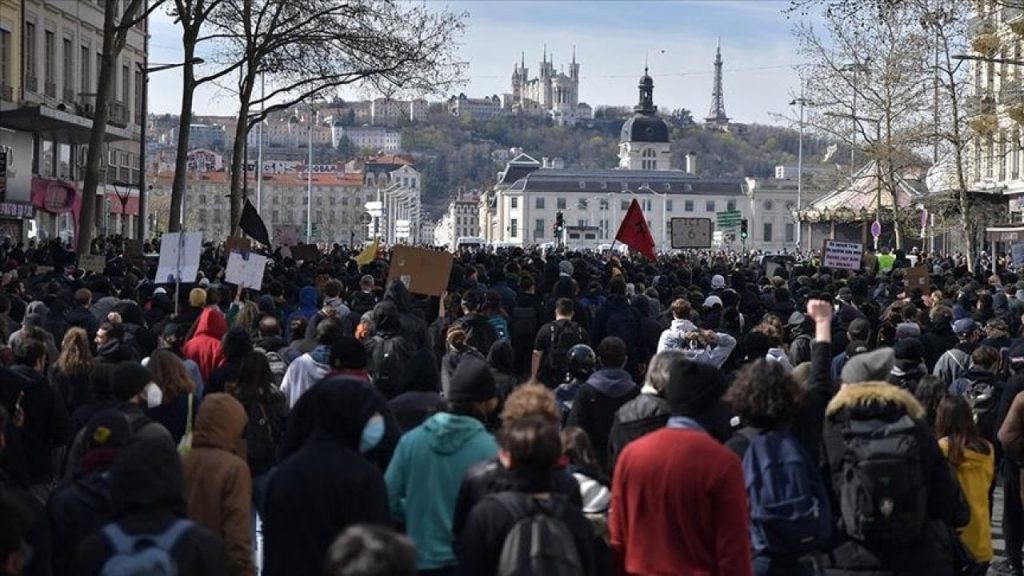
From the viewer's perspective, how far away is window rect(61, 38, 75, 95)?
4938 centimetres

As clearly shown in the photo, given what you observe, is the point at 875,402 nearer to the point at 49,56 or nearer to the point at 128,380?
the point at 128,380

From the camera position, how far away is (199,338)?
39.0ft

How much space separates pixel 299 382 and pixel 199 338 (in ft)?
4.77

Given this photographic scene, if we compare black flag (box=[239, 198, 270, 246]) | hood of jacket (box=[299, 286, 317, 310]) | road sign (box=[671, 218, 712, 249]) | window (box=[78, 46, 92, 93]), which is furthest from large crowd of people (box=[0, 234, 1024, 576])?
window (box=[78, 46, 92, 93])

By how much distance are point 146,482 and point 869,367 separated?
3716mm

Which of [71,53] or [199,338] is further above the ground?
[71,53]

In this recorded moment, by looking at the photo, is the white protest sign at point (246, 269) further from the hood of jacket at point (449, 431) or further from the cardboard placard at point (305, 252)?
the cardboard placard at point (305, 252)

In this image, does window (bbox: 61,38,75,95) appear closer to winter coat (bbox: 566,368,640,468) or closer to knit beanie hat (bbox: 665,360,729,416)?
winter coat (bbox: 566,368,640,468)

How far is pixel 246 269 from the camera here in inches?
666

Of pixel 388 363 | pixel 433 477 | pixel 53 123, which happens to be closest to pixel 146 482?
pixel 433 477

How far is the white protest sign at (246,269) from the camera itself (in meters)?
16.9

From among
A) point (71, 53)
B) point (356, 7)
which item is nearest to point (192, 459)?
point (356, 7)

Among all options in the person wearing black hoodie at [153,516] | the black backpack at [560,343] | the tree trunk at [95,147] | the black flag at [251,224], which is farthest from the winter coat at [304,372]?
the tree trunk at [95,147]

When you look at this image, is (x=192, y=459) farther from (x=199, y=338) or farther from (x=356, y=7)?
(x=356, y=7)
